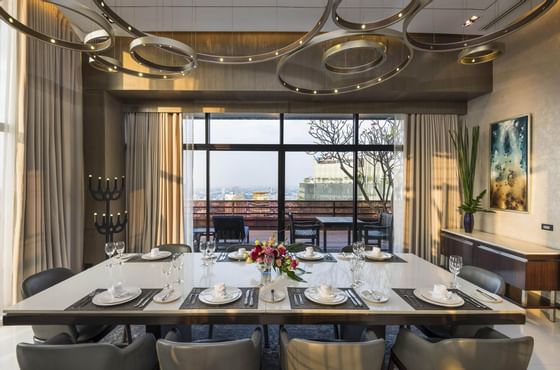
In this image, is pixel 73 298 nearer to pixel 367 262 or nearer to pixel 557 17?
pixel 367 262

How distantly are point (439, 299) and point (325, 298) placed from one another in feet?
2.33

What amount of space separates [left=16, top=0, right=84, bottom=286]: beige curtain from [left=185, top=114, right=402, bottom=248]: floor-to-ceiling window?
5.21ft

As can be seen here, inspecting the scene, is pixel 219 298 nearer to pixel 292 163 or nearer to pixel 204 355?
pixel 204 355

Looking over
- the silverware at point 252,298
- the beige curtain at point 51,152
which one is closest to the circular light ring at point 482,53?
the silverware at point 252,298

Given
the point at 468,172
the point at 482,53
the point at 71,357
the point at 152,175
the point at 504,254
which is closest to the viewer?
the point at 71,357

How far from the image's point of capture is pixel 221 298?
5.72 feet

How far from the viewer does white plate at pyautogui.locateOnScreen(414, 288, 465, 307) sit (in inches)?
66.7

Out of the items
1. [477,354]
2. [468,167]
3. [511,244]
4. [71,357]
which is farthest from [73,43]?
[468,167]

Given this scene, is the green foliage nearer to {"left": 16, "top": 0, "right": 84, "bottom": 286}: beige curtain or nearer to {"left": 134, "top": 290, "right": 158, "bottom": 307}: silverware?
{"left": 134, "top": 290, "right": 158, "bottom": 307}: silverware

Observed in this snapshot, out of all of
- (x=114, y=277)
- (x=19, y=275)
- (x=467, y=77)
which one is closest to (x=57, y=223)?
(x=19, y=275)

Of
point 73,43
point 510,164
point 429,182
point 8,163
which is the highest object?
point 73,43

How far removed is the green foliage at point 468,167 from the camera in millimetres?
3945

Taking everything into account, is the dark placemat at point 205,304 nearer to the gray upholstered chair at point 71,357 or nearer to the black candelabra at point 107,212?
the gray upholstered chair at point 71,357

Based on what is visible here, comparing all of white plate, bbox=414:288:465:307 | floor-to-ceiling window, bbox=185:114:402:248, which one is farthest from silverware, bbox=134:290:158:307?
floor-to-ceiling window, bbox=185:114:402:248
